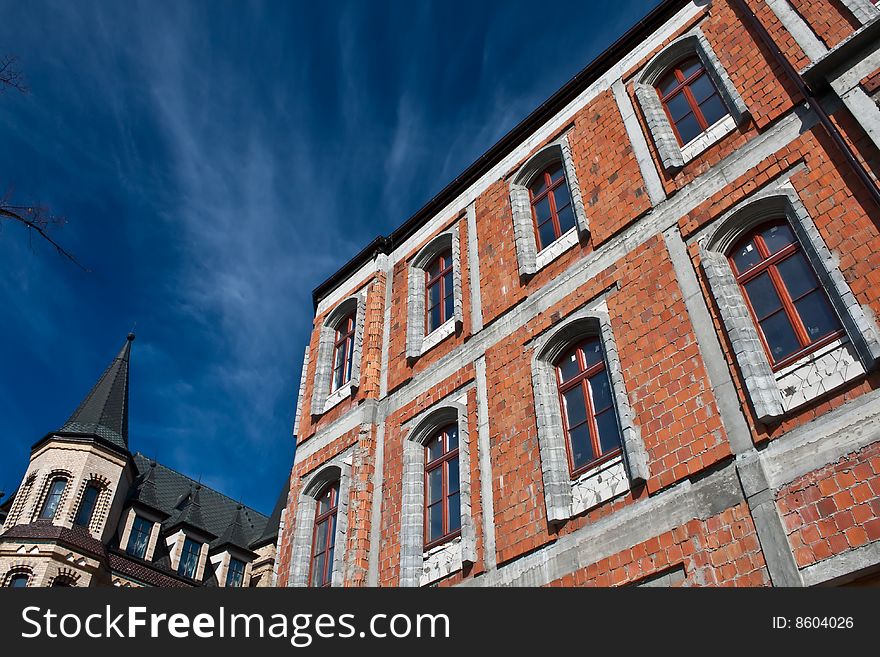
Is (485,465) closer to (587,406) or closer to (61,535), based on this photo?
(587,406)

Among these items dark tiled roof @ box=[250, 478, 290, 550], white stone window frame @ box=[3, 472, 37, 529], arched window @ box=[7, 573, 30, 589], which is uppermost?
dark tiled roof @ box=[250, 478, 290, 550]

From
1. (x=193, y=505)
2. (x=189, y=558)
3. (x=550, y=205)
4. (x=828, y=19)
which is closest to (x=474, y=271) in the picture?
(x=550, y=205)

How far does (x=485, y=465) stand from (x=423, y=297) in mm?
5025

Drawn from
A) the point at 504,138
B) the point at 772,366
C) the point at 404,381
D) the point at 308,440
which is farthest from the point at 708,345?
the point at 308,440

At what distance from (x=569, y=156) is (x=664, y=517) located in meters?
6.93

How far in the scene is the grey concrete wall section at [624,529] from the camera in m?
8.20

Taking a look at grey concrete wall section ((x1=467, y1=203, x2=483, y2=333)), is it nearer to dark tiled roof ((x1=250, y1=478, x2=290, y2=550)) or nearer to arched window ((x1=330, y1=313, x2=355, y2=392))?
arched window ((x1=330, y1=313, x2=355, y2=392))

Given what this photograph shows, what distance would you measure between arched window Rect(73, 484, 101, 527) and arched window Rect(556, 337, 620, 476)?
971 inches

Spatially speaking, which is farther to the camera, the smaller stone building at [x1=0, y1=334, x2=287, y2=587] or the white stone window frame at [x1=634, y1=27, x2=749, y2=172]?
the smaller stone building at [x1=0, y1=334, x2=287, y2=587]

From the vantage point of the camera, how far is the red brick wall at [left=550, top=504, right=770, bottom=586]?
759 cm

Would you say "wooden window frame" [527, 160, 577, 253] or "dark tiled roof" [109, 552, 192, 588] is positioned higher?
"dark tiled roof" [109, 552, 192, 588]

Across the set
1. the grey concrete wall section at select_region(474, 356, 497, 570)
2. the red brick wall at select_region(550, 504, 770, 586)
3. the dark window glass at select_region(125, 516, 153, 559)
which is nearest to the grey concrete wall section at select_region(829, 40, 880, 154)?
the red brick wall at select_region(550, 504, 770, 586)

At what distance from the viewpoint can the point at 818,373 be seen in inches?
316

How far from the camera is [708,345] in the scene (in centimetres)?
910
